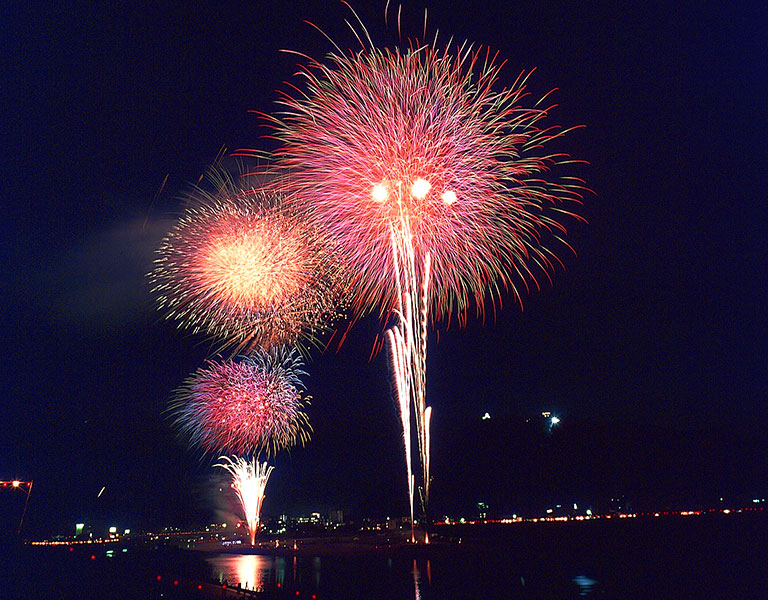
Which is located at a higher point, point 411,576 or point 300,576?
point 300,576

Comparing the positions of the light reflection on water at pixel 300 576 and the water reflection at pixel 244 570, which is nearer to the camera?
the light reflection on water at pixel 300 576

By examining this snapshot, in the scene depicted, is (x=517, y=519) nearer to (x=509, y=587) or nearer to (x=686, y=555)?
(x=686, y=555)

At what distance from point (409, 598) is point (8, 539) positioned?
267ft

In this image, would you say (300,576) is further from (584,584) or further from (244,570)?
(584,584)

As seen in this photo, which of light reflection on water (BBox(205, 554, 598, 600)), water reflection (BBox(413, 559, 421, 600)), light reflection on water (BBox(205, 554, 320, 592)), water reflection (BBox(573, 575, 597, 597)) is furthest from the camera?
light reflection on water (BBox(205, 554, 320, 592))

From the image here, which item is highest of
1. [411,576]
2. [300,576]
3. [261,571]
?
[261,571]

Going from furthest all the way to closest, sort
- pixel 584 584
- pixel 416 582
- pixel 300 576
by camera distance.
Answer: pixel 300 576 < pixel 584 584 < pixel 416 582

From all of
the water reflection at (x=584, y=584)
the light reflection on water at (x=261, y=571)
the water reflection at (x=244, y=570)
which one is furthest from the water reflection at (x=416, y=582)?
the water reflection at (x=584, y=584)

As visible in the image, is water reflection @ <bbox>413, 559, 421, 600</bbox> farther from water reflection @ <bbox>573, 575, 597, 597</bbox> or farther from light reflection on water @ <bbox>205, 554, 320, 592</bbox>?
water reflection @ <bbox>573, 575, 597, 597</bbox>

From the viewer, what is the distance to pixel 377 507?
430 feet

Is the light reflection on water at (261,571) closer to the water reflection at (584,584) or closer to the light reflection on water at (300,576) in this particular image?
the light reflection on water at (300,576)

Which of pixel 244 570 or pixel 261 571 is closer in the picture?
pixel 261 571

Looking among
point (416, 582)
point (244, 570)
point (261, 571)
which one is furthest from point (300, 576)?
point (416, 582)

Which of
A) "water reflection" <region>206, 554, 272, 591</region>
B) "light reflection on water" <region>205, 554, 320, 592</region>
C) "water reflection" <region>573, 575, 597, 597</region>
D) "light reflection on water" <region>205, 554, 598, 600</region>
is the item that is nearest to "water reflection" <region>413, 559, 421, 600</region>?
"light reflection on water" <region>205, 554, 598, 600</region>
